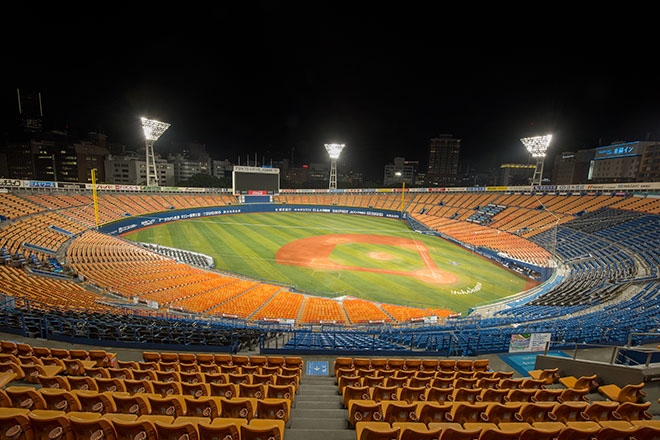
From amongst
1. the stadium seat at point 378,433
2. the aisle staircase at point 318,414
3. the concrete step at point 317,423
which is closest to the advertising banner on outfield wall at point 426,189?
the aisle staircase at point 318,414

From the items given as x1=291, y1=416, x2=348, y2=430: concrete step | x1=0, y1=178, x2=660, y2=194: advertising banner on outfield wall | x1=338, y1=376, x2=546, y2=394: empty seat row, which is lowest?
x1=338, y1=376, x2=546, y2=394: empty seat row

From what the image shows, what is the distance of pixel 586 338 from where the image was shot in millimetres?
9703

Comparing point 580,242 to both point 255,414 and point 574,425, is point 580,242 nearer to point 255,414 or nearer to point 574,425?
point 574,425

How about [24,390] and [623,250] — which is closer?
[24,390]

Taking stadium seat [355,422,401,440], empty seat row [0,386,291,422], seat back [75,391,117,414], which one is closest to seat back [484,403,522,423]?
stadium seat [355,422,401,440]

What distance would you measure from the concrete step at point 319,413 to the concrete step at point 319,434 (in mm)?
778

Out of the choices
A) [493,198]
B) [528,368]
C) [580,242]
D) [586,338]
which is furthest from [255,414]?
[493,198]

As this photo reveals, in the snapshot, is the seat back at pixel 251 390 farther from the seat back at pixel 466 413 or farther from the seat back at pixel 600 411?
the seat back at pixel 600 411

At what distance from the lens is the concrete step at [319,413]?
16.6 ft

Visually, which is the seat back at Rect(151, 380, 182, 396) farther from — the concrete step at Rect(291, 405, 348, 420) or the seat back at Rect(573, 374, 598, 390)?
the seat back at Rect(573, 374, 598, 390)

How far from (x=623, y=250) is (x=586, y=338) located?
2119 cm

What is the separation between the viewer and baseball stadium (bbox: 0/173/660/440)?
14.0ft

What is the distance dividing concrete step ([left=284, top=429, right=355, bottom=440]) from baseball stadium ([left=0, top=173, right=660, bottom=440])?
0.11 feet

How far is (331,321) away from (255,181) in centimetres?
5103
